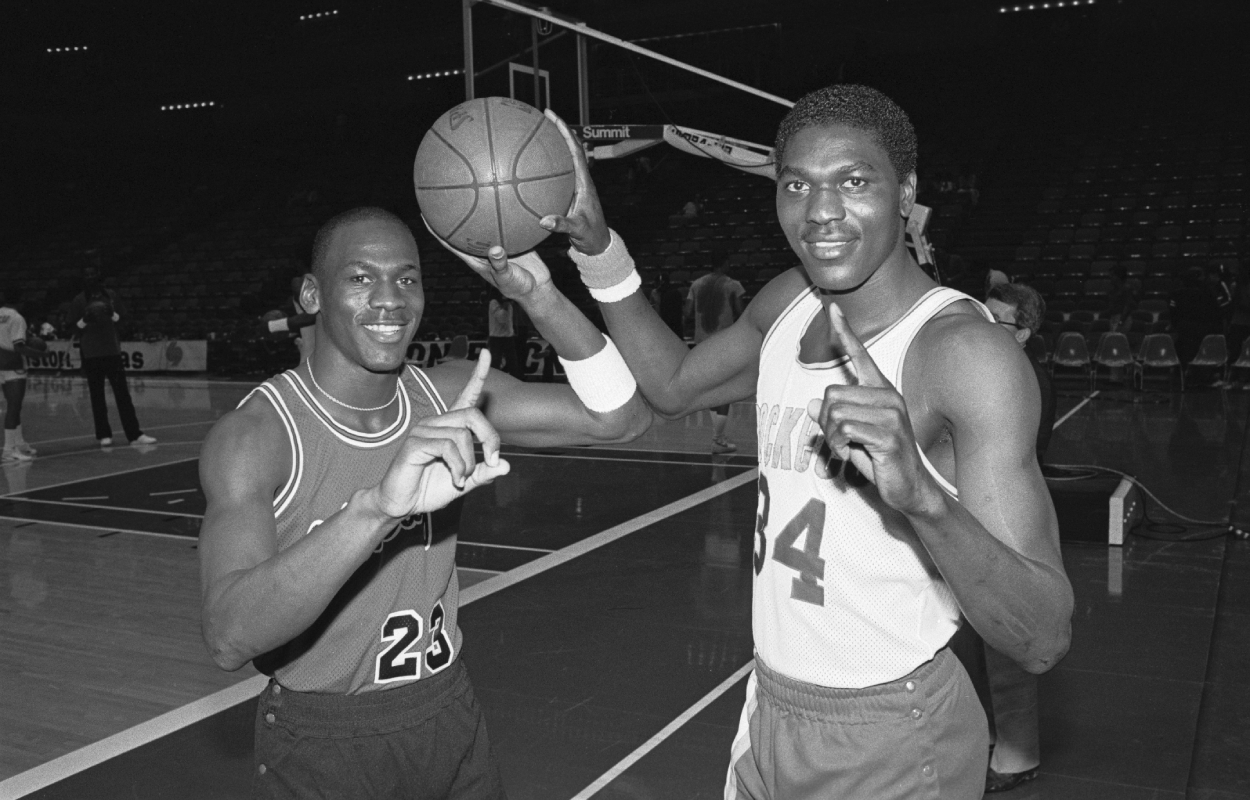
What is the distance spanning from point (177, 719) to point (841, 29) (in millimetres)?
22533

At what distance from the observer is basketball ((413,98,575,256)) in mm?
2867

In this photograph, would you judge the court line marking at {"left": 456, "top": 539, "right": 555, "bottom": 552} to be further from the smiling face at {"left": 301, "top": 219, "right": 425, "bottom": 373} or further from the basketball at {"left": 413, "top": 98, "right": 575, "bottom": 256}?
the smiling face at {"left": 301, "top": 219, "right": 425, "bottom": 373}

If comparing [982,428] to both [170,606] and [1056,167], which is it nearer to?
[170,606]

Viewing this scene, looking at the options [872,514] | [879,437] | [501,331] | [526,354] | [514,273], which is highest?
[514,273]

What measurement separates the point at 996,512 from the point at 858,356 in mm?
370

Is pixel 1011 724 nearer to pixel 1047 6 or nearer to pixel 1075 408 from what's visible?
pixel 1075 408

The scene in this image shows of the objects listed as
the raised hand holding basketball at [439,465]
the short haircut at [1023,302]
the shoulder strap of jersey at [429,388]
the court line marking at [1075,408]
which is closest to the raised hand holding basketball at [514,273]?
the shoulder strap of jersey at [429,388]

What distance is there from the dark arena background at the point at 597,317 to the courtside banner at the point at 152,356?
6 centimetres

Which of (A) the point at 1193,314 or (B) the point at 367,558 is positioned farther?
(A) the point at 1193,314

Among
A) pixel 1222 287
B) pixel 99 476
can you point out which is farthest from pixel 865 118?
pixel 1222 287

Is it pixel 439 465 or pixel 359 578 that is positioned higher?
pixel 439 465

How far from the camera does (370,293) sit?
99.3 inches

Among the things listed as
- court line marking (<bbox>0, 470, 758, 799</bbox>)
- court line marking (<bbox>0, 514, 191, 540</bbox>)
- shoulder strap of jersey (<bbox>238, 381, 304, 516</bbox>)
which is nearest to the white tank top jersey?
shoulder strap of jersey (<bbox>238, 381, 304, 516</bbox>)

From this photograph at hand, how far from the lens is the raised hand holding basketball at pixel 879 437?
1.60m
